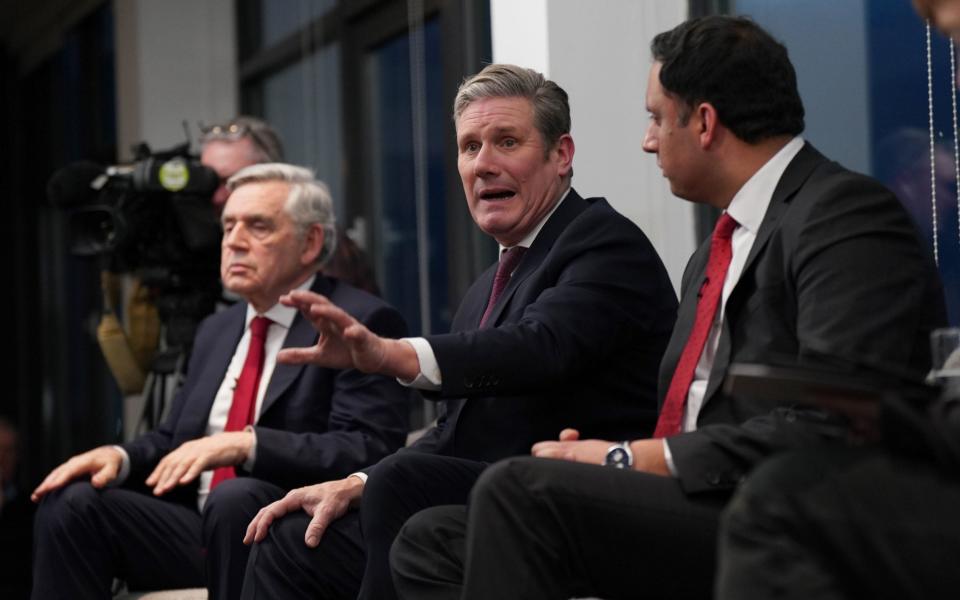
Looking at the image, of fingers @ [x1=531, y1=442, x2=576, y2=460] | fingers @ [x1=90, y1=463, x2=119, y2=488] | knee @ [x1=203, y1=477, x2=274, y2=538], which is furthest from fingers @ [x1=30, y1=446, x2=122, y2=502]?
fingers @ [x1=531, y1=442, x2=576, y2=460]

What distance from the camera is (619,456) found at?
1934mm

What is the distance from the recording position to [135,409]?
7125 millimetres

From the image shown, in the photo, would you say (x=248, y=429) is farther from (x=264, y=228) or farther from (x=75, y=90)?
(x=75, y=90)

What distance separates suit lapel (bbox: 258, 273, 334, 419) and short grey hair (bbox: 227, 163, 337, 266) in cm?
12

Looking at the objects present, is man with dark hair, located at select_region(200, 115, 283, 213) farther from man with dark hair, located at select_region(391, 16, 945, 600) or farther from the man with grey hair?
man with dark hair, located at select_region(391, 16, 945, 600)

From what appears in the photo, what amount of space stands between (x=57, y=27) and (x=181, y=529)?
6.69 m

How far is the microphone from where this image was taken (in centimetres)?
442

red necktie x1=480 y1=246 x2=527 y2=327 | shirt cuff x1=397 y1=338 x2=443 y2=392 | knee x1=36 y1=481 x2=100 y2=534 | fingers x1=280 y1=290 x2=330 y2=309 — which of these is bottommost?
knee x1=36 y1=481 x2=100 y2=534

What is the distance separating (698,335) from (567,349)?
0.28 meters

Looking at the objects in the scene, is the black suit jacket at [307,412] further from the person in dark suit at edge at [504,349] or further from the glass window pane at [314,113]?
the glass window pane at [314,113]

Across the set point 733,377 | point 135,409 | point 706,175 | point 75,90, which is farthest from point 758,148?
point 75,90

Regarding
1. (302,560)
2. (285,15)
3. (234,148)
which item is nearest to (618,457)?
(302,560)

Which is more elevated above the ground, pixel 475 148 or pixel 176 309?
pixel 475 148

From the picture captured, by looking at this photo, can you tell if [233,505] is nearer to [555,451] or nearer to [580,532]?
[555,451]
